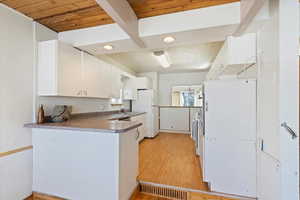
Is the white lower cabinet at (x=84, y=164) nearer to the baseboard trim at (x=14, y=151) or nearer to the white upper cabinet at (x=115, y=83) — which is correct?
the baseboard trim at (x=14, y=151)

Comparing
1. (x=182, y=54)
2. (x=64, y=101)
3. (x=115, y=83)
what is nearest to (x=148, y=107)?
(x=115, y=83)

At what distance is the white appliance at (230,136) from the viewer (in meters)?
1.67

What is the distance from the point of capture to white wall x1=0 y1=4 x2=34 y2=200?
5.05ft

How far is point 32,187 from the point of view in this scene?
1779mm

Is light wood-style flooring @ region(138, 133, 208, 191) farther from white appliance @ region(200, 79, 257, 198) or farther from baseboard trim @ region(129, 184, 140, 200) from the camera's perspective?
white appliance @ region(200, 79, 257, 198)

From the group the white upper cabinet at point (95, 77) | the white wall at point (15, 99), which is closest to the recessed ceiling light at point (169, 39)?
the white upper cabinet at point (95, 77)

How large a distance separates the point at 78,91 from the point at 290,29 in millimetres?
2577

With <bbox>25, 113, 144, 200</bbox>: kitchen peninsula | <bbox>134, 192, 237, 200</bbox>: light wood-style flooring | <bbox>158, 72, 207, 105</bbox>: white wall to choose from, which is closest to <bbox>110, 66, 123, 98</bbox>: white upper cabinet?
<bbox>25, 113, 144, 200</bbox>: kitchen peninsula

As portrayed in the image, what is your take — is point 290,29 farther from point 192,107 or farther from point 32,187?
point 192,107

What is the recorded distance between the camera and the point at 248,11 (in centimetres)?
127

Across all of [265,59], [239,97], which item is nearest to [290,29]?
[265,59]

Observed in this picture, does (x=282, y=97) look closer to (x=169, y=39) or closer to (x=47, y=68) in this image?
(x=169, y=39)

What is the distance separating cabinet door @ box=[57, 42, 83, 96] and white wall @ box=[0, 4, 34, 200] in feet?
1.18

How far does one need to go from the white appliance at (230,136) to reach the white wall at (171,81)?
365 centimetres
